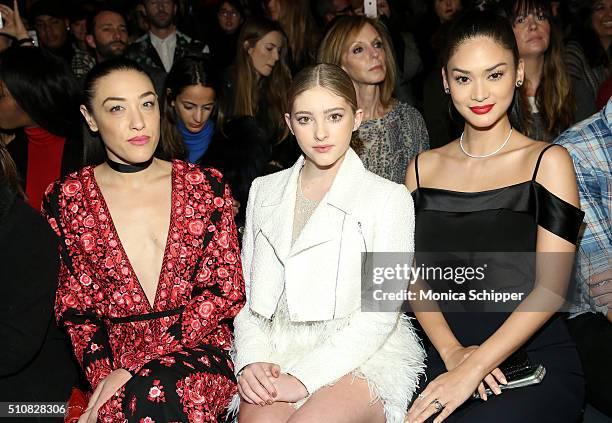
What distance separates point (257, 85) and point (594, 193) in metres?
2.43

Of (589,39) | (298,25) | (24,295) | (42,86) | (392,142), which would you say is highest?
(298,25)

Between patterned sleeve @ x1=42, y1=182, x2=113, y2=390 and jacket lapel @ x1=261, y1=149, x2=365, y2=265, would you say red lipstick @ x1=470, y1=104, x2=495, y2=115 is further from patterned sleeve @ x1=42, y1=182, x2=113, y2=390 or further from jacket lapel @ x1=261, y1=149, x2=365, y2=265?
patterned sleeve @ x1=42, y1=182, x2=113, y2=390

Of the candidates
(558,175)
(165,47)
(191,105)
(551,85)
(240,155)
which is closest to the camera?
(558,175)

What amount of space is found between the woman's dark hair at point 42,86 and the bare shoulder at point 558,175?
2175 millimetres

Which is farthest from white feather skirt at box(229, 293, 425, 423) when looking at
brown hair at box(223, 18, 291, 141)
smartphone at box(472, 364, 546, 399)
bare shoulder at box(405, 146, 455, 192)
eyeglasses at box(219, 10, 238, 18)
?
eyeglasses at box(219, 10, 238, 18)

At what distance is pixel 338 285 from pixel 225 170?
158 centimetres

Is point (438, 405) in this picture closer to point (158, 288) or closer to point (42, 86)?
point (158, 288)

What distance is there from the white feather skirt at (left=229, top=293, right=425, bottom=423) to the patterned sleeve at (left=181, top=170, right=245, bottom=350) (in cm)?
12

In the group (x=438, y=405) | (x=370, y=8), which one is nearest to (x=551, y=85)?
(x=370, y=8)

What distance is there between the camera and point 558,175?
276 cm

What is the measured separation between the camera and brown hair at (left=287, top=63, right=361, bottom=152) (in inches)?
111

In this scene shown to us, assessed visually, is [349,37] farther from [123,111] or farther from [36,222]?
[36,222]

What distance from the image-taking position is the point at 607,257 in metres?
3.11

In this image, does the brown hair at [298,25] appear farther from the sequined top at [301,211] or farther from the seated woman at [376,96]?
the sequined top at [301,211]
